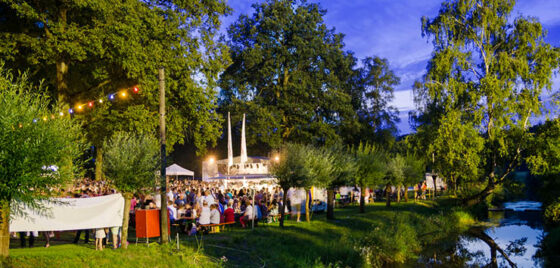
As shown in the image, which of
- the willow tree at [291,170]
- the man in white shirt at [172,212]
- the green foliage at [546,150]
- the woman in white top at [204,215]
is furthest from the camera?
the green foliage at [546,150]

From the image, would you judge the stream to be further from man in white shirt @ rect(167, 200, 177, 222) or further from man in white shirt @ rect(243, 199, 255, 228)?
man in white shirt @ rect(167, 200, 177, 222)

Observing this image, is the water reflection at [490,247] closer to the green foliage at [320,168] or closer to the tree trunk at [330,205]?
the tree trunk at [330,205]

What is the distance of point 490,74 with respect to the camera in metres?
32.3

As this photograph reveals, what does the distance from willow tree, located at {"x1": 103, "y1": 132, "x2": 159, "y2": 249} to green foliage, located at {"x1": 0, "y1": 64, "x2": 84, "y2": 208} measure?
269 centimetres

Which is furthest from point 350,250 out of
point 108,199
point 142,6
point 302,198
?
point 142,6

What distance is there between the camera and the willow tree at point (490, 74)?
31.1m

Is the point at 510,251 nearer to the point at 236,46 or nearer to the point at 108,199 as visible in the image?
the point at 108,199

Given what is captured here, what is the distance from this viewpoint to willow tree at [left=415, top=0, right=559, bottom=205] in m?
31.1

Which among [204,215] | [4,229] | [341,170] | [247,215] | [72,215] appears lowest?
[247,215]

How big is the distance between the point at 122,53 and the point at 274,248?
11140 mm

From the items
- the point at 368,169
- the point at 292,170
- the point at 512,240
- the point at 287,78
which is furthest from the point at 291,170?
the point at 287,78

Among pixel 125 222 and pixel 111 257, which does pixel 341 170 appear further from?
pixel 111 257

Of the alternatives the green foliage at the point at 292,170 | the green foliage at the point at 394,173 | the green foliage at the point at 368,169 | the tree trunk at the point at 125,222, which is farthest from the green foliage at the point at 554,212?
the tree trunk at the point at 125,222

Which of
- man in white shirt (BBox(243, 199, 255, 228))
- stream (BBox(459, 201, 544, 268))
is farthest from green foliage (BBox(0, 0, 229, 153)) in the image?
stream (BBox(459, 201, 544, 268))
